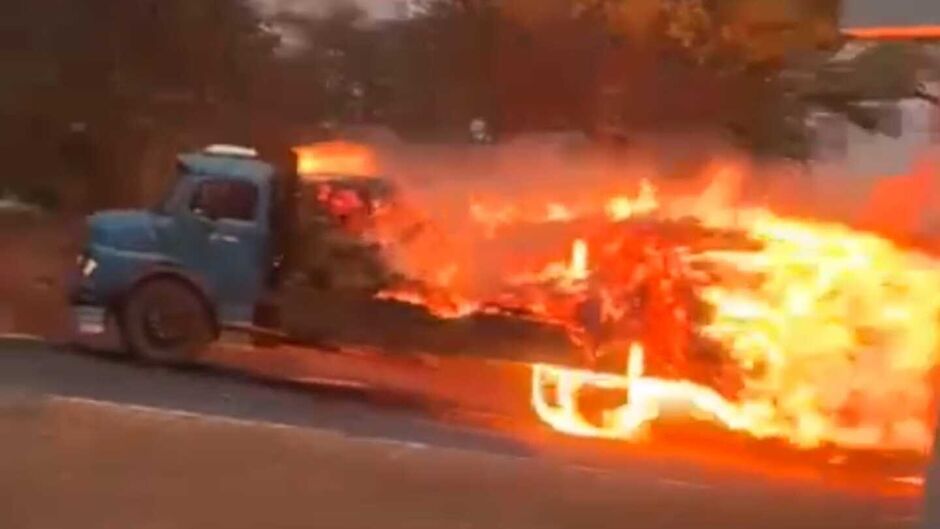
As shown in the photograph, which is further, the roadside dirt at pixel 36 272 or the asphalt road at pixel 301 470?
the roadside dirt at pixel 36 272

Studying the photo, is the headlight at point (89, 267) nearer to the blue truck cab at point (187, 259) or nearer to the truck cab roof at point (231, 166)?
the blue truck cab at point (187, 259)

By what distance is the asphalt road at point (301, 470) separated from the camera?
1310mm

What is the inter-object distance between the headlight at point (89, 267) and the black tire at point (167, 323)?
0.04m

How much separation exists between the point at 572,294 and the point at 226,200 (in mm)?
302

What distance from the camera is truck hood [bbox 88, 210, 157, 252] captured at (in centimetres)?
140

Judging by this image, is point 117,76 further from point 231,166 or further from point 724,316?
point 724,316

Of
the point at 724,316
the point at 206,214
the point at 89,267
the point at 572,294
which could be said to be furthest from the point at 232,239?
the point at 724,316

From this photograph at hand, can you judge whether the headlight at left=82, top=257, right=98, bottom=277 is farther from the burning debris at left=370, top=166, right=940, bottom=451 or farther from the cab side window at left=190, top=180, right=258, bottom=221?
the burning debris at left=370, top=166, right=940, bottom=451

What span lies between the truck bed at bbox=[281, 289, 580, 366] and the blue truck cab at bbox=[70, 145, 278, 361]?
0.05 metres

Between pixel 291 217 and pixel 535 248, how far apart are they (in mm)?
209

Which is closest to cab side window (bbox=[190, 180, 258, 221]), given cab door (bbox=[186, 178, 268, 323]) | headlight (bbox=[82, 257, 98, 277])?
cab door (bbox=[186, 178, 268, 323])

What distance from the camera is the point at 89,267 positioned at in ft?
4.66

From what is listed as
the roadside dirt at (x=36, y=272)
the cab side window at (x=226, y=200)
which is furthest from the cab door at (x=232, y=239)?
the roadside dirt at (x=36, y=272)

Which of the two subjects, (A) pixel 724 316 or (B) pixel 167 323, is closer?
(A) pixel 724 316
